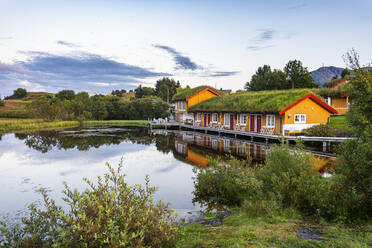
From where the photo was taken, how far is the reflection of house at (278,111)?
28094 millimetres

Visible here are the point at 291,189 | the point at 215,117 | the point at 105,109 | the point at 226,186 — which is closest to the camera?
the point at 291,189

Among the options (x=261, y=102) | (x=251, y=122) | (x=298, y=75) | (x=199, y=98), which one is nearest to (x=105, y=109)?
(x=199, y=98)

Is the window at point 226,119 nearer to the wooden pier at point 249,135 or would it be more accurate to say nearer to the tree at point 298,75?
the wooden pier at point 249,135

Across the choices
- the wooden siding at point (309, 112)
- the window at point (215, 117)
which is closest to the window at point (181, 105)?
the window at point (215, 117)

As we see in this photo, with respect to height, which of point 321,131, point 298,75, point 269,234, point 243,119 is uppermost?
point 298,75

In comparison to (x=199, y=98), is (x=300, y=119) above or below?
below

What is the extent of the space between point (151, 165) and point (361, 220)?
14258mm

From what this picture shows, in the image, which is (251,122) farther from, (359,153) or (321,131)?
(359,153)

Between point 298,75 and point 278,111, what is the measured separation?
43.8 meters

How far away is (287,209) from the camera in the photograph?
834 centimetres

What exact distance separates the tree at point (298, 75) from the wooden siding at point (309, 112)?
36.6 meters

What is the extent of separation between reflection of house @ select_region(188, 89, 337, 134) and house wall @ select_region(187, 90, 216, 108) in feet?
33.5

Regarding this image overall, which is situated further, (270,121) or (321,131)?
(270,121)

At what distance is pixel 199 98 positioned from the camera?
46375 millimetres
